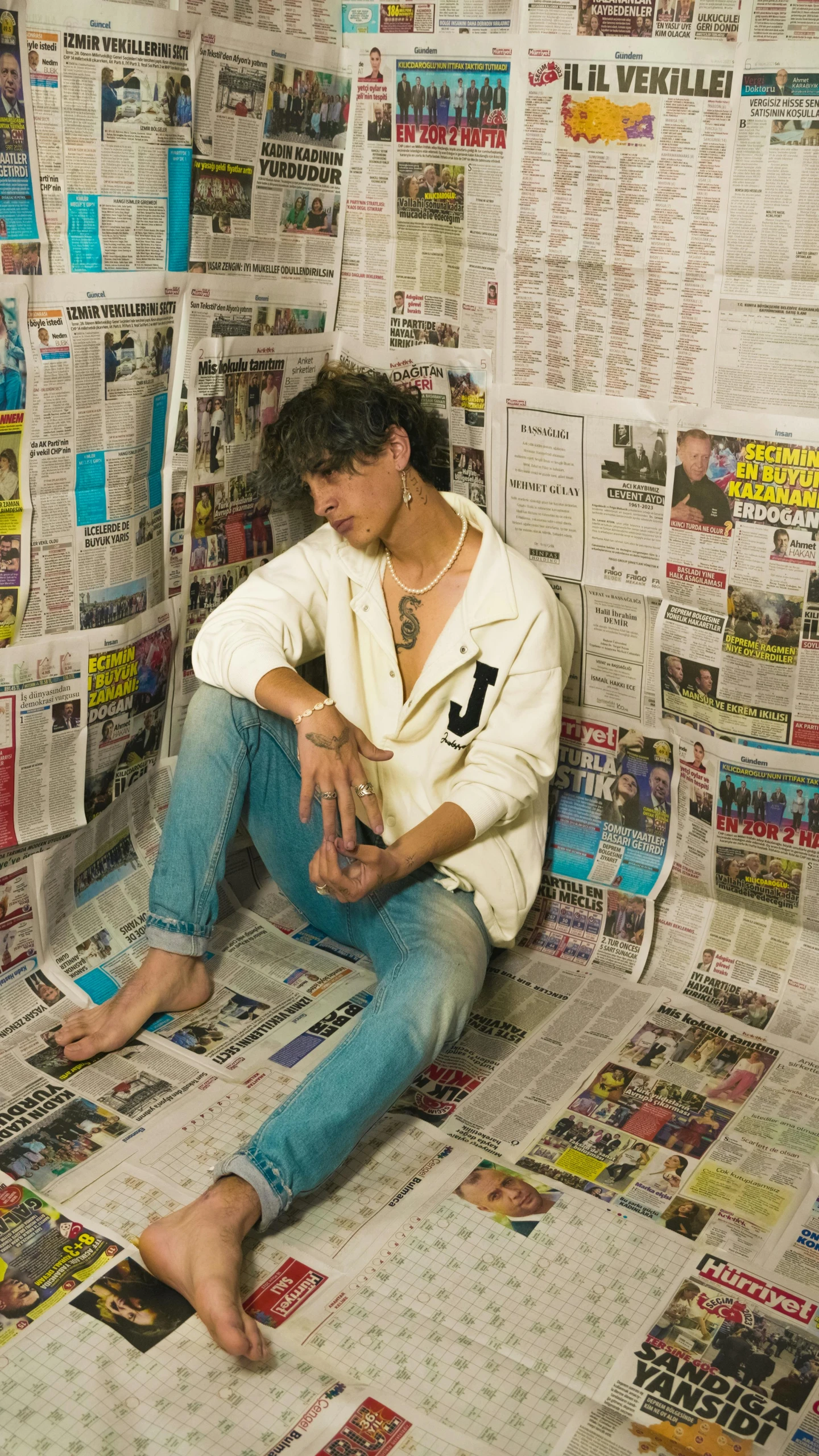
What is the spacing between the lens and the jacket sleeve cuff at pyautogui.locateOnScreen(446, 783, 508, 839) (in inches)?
55.8

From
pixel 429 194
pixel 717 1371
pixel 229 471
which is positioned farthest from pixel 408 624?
pixel 717 1371

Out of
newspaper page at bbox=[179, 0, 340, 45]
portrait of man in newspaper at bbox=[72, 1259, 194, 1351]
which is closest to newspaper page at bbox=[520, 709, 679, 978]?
portrait of man in newspaper at bbox=[72, 1259, 194, 1351]

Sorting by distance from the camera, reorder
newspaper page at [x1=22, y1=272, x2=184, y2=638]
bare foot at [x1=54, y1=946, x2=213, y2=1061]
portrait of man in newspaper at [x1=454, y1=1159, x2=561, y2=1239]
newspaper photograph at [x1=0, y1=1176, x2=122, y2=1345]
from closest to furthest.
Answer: newspaper photograph at [x1=0, y1=1176, x2=122, y2=1345] → portrait of man in newspaper at [x1=454, y1=1159, x2=561, y2=1239] → newspaper page at [x1=22, y1=272, x2=184, y2=638] → bare foot at [x1=54, y1=946, x2=213, y2=1061]

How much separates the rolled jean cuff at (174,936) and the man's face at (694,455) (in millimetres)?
816

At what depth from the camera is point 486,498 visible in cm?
165

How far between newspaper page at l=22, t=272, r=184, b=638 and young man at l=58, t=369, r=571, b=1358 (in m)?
0.15

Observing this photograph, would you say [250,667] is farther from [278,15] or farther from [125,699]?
[278,15]

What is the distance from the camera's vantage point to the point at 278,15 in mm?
1496

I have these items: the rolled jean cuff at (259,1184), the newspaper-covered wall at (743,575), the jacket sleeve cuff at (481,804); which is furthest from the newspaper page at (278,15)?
the rolled jean cuff at (259,1184)

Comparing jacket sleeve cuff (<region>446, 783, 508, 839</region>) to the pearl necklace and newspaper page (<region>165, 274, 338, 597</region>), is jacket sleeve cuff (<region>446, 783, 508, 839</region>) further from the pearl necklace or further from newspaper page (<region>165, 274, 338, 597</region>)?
newspaper page (<region>165, 274, 338, 597</region>)

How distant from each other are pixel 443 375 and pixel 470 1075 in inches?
35.2

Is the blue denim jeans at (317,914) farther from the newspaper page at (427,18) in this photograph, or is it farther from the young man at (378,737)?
the newspaper page at (427,18)

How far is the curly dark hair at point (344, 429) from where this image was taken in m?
1.46

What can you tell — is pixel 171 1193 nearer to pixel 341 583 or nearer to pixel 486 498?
pixel 341 583
